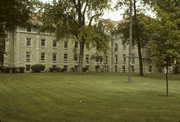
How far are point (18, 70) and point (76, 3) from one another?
778 inches

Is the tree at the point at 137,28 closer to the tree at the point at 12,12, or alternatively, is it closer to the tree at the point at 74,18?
the tree at the point at 74,18

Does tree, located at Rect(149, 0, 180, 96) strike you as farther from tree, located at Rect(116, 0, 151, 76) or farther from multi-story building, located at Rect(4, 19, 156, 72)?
multi-story building, located at Rect(4, 19, 156, 72)

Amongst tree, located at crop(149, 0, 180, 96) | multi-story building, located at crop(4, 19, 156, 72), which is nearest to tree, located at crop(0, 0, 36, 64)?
tree, located at crop(149, 0, 180, 96)

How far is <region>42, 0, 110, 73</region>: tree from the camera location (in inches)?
1241

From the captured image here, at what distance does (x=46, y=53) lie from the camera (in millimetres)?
51531

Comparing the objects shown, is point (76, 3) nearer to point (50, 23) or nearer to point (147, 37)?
point (50, 23)

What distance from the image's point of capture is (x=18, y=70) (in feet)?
147

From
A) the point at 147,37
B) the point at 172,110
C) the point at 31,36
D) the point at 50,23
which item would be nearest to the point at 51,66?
the point at 31,36

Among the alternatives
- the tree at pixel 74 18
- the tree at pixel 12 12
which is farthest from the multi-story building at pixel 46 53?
the tree at pixel 12 12

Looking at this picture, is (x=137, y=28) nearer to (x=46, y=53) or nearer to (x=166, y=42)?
(x=166, y=42)

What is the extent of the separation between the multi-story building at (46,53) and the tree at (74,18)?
905cm

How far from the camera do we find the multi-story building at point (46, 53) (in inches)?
1871

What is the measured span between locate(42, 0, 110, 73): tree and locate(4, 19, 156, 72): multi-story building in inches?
356

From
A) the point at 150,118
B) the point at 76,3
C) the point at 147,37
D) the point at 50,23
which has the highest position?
the point at 76,3
